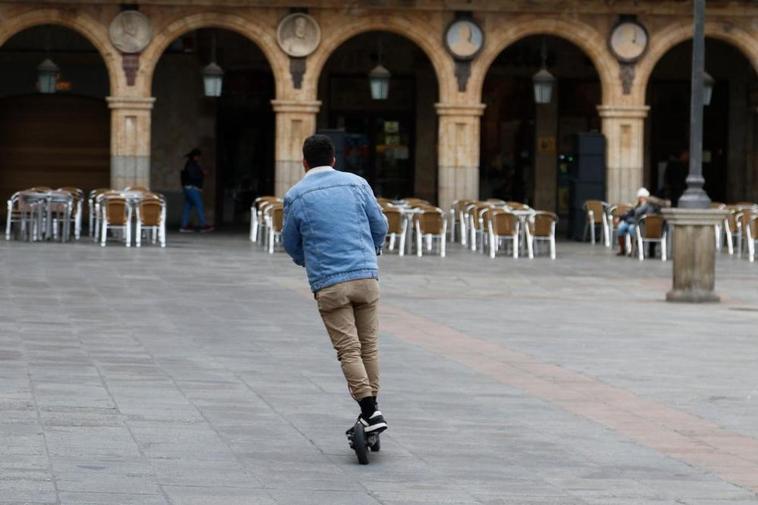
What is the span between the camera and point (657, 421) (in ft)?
34.6

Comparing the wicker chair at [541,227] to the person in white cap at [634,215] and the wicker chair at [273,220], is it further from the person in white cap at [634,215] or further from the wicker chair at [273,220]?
the wicker chair at [273,220]

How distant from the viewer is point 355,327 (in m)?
9.14

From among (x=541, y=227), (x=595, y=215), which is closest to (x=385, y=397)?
(x=541, y=227)

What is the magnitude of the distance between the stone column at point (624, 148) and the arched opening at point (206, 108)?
7106mm

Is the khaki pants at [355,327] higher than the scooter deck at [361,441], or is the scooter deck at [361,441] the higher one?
the khaki pants at [355,327]

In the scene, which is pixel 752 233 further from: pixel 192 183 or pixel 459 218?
pixel 192 183

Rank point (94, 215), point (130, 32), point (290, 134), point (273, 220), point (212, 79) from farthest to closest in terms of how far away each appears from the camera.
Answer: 1. point (212, 79)
2. point (290, 134)
3. point (130, 32)
4. point (94, 215)
5. point (273, 220)

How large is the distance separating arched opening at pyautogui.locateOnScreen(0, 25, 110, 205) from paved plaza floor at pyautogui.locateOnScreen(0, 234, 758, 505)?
48.2 feet

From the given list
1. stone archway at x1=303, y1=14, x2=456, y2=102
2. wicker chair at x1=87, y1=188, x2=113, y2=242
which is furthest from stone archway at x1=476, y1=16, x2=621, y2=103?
wicker chair at x1=87, y1=188, x2=113, y2=242

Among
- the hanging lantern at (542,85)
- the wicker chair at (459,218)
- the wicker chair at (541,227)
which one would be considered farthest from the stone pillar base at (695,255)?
the hanging lantern at (542,85)

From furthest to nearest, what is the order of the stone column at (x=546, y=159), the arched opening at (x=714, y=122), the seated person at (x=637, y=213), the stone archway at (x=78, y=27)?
1. the stone column at (x=546, y=159)
2. the arched opening at (x=714, y=122)
3. the stone archway at (x=78, y=27)
4. the seated person at (x=637, y=213)

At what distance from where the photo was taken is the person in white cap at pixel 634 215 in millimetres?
27672

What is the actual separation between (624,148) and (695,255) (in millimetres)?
13220

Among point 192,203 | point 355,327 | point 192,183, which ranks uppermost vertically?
point 192,183
